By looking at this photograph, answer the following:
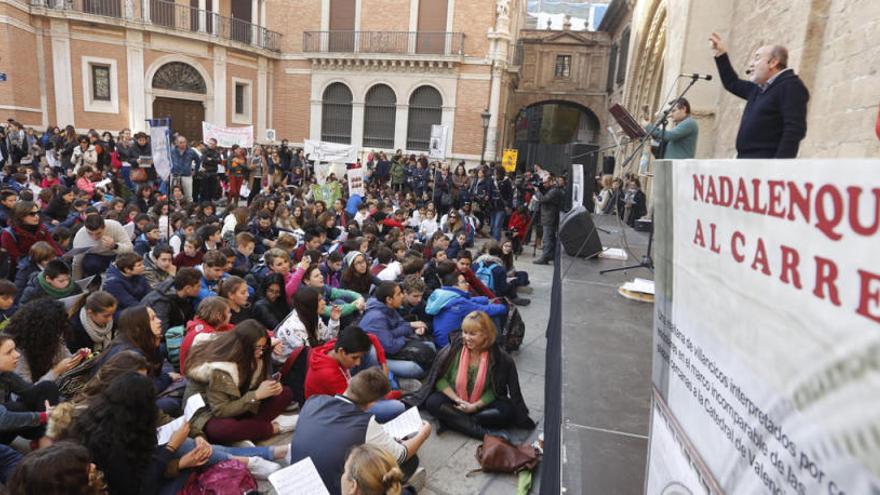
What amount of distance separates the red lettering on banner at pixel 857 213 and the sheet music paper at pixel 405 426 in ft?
10.1

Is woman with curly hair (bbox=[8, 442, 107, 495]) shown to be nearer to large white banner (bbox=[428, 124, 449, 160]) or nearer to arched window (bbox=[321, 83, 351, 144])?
large white banner (bbox=[428, 124, 449, 160])

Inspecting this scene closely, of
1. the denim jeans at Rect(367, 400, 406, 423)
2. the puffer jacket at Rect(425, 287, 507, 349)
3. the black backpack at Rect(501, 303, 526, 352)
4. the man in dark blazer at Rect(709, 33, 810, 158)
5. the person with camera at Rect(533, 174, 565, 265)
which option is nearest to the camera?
the man in dark blazer at Rect(709, 33, 810, 158)

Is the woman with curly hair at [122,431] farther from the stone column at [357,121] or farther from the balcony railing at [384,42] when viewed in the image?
the stone column at [357,121]

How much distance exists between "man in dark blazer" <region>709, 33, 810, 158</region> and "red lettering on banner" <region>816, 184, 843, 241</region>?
3.34 metres

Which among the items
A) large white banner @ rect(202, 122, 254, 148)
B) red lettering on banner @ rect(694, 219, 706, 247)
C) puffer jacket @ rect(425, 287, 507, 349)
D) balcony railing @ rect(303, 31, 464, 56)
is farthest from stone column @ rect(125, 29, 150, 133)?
red lettering on banner @ rect(694, 219, 706, 247)

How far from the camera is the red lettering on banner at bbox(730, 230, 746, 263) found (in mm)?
922

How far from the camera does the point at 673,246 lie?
1.26 meters

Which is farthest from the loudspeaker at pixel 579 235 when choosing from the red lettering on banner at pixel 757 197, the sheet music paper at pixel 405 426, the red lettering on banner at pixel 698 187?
the red lettering on banner at pixel 757 197

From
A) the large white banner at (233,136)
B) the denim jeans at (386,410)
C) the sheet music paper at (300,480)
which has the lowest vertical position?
the denim jeans at (386,410)

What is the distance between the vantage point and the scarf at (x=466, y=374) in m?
4.23

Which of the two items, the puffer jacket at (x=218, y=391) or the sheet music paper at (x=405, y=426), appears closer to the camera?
the sheet music paper at (x=405, y=426)

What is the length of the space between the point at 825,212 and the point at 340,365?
3.54 m

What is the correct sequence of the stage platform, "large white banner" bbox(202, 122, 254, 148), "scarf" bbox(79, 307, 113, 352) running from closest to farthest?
the stage platform < "scarf" bbox(79, 307, 113, 352) < "large white banner" bbox(202, 122, 254, 148)

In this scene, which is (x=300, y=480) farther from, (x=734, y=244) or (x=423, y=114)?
(x=423, y=114)
